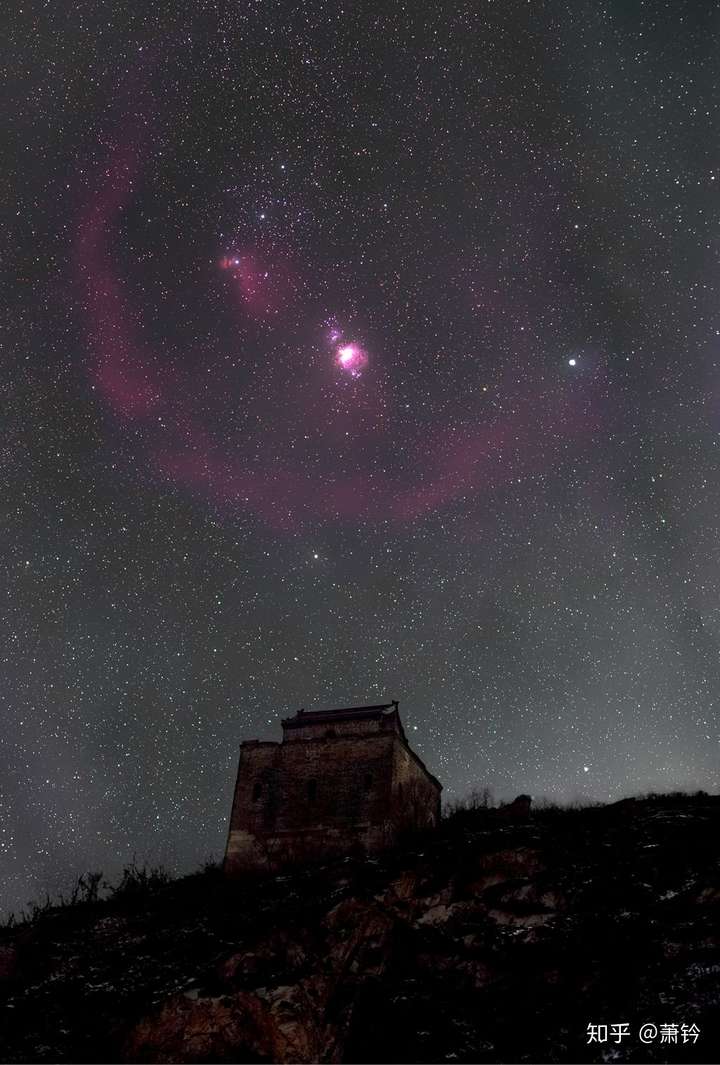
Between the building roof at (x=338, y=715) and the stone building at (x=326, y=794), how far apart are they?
0.30ft

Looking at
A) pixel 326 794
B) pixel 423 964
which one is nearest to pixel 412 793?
pixel 326 794

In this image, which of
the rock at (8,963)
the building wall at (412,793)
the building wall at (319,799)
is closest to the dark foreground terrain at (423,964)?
the rock at (8,963)

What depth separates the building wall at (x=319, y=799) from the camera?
38.2 metres

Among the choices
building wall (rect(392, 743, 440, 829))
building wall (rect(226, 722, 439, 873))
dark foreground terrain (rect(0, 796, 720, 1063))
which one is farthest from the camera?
building wall (rect(392, 743, 440, 829))

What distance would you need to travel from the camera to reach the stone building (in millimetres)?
38219

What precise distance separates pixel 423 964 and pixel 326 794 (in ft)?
33.3

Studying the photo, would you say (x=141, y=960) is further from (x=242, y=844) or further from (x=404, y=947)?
(x=404, y=947)

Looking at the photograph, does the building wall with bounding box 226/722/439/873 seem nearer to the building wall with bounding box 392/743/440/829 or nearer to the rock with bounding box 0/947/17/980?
the building wall with bounding box 392/743/440/829

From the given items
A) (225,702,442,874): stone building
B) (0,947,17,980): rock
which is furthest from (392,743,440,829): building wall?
(0,947,17,980): rock

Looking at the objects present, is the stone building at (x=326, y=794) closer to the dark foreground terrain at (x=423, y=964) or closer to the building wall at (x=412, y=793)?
the building wall at (x=412, y=793)

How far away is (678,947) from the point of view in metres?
26.3

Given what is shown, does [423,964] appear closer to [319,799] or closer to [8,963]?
[319,799]

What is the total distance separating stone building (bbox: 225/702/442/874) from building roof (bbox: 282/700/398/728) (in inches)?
3.6

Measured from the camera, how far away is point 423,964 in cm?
2998
